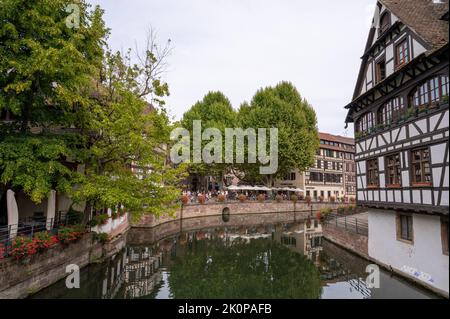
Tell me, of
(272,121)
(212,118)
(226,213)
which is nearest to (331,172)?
(272,121)

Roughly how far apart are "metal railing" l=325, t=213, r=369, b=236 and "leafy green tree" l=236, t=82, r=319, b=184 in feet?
52.7

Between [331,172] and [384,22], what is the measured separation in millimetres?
44419

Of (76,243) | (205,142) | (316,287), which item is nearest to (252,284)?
(316,287)

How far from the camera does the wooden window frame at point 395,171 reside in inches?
535

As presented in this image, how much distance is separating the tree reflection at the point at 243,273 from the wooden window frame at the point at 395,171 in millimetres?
5703

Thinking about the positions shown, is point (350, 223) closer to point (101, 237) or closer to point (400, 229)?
point (400, 229)

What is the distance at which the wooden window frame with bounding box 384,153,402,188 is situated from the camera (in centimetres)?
1360

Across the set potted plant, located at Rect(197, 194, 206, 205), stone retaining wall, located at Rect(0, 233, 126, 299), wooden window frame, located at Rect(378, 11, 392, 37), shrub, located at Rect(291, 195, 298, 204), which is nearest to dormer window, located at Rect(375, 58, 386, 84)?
wooden window frame, located at Rect(378, 11, 392, 37)

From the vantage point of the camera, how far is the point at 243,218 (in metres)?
40.1

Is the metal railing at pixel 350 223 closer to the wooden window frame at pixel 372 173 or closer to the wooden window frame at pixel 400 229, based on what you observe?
the wooden window frame at pixel 372 173

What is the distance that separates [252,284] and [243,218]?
2625 centimetres

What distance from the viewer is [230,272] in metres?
16.1

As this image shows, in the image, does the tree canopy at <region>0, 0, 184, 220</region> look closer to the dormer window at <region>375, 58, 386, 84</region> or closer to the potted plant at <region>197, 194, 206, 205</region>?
the dormer window at <region>375, 58, 386, 84</region>
